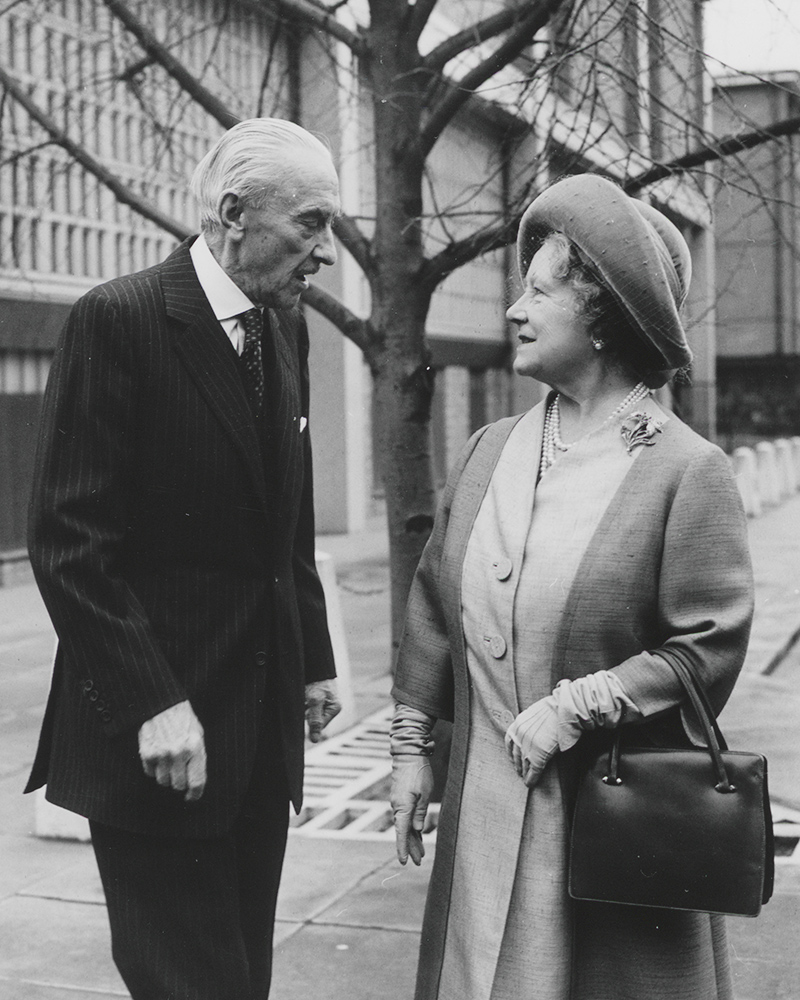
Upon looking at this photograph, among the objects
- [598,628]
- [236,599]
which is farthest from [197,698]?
[598,628]

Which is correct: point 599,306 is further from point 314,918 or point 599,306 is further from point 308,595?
point 314,918

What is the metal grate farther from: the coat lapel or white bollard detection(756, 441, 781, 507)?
white bollard detection(756, 441, 781, 507)

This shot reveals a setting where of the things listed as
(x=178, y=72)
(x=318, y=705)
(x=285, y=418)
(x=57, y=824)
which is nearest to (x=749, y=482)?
(x=178, y=72)


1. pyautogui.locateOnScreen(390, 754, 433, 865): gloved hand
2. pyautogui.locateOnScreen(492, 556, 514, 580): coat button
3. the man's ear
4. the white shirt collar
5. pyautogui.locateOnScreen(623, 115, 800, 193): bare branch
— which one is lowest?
pyautogui.locateOnScreen(390, 754, 433, 865): gloved hand

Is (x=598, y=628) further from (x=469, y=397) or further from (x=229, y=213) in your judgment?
(x=469, y=397)

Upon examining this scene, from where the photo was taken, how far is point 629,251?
8.13 ft

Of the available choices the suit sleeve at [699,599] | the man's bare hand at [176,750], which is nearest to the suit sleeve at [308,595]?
the man's bare hand at [176,750]

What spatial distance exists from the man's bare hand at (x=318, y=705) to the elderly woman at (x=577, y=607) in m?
0.66

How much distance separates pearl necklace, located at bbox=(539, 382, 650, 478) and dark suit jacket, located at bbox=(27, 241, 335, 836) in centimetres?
60

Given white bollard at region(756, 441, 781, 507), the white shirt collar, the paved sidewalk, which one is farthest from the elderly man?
white bollard at region(756, 441, 781, 507)

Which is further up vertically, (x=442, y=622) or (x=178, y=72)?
(x=178, y=72)

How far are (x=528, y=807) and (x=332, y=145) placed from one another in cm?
796

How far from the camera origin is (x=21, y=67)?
11836 millimetres

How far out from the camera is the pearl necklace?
2590mm
